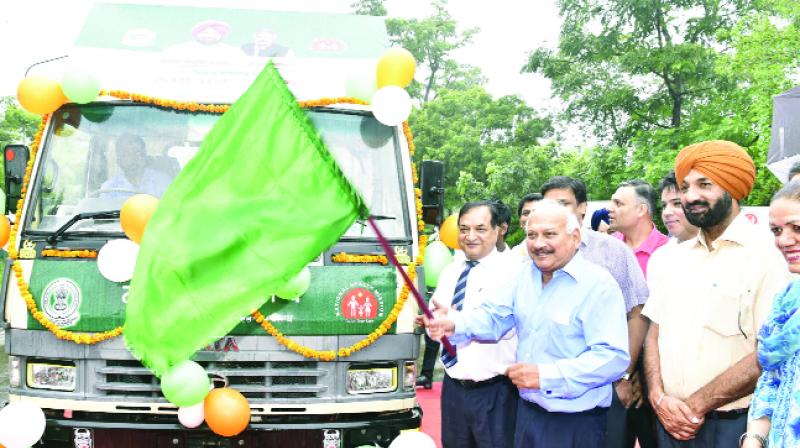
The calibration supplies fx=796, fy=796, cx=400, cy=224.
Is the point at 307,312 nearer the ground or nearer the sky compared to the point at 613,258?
nearer the ground

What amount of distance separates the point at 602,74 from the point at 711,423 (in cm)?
2263

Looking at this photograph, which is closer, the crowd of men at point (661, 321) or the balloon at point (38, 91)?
the crowd of men at point (661, 321)

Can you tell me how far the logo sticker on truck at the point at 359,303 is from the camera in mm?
4469

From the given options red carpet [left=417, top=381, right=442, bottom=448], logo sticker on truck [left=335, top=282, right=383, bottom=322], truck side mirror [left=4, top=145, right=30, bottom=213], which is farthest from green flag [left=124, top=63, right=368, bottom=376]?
red carpet [left=417, top=381, right=442, bottom=448]

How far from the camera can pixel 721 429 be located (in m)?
3.33

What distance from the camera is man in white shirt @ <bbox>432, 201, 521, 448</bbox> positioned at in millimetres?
4258

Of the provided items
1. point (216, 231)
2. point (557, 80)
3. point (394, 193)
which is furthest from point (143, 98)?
point (557, 80)

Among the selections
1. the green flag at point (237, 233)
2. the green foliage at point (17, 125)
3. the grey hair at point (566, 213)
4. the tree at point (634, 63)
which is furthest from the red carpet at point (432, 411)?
the green foliage at point (17, 125)

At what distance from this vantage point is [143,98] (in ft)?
15.7

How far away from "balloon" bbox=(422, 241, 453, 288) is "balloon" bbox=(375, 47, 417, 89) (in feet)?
4.37

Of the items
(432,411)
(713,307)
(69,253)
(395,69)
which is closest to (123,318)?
→ (69,253)

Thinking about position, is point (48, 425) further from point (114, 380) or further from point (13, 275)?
point (13, 275)

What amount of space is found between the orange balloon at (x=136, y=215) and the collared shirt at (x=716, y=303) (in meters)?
2.57

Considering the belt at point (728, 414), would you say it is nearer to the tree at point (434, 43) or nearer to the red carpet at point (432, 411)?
the red carpet at point (432, 411)
